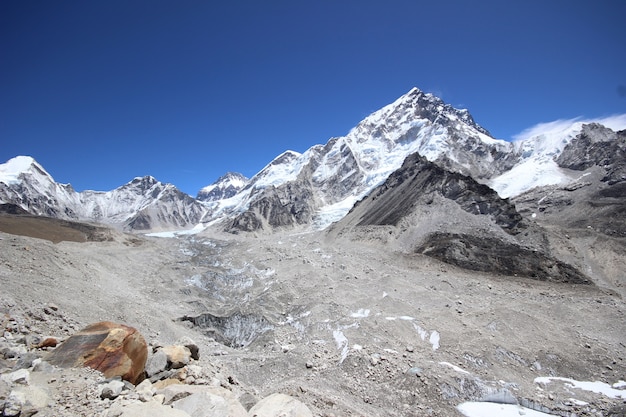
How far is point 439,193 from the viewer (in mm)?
71875

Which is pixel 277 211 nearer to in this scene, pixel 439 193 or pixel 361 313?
pixel 439 193

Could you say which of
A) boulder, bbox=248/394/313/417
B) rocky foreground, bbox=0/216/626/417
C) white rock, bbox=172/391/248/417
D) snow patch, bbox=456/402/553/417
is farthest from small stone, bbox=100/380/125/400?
snow patch, bbox=456/402/553/417

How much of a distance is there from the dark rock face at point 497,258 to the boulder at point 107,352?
43.3m

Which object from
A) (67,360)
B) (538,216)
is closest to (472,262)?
(67,360)

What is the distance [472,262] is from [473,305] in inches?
634

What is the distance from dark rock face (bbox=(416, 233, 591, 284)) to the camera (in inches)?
1661

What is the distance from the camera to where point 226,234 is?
15562 centimetres

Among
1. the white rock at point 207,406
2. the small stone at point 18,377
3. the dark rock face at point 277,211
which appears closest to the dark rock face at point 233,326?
the white rock at point 207,406

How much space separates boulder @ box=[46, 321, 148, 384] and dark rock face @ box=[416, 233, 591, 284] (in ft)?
142

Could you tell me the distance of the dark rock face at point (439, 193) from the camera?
5950cm

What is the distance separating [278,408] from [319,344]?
46.7 ft

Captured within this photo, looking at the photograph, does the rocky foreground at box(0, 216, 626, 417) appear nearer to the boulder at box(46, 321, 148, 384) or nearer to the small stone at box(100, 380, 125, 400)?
the small stone at box(100, 380, 125, 400)

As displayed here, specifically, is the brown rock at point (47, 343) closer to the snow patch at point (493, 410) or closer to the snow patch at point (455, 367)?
the snow patch at point (493, 410)

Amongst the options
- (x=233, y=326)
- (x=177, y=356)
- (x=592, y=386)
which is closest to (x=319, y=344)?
(x=233, y=326)
